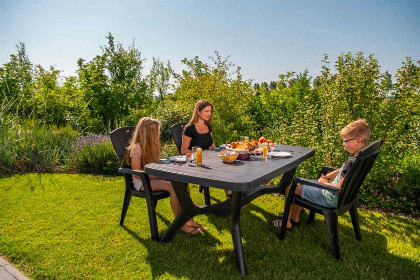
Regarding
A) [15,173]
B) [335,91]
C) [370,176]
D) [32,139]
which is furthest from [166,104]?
[370,176]

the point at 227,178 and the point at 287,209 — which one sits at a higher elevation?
the point at 227,178

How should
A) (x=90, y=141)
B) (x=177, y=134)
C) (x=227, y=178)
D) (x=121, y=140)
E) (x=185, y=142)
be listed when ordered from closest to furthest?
(x=227, y=178), (x=121, y=140), (x=185, y=142), (x=177, y=134), (x=90, y=141)

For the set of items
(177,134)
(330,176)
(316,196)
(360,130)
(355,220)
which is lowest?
(355,220)

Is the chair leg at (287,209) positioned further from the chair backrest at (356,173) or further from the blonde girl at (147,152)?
the blonde girl at (147,152)

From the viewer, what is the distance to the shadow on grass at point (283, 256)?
2.54 m

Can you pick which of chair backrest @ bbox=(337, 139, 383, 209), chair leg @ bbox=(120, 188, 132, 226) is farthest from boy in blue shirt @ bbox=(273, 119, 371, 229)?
chair leg @ bbox=(120, 188, 132, 226)

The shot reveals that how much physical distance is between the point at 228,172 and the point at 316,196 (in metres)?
1.07

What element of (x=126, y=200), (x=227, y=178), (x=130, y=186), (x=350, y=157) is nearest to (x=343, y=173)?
(x=350, y=157)

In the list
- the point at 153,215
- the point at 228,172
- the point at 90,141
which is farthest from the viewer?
the point at 90,141

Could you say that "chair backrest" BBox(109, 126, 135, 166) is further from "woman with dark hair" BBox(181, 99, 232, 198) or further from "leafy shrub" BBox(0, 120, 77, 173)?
"leafy shrub" BBox(0, 120, 77, 173)

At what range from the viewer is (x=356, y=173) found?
8.57 ft

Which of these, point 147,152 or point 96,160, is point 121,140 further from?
point 96,160

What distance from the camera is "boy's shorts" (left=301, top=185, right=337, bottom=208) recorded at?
2.83 meters

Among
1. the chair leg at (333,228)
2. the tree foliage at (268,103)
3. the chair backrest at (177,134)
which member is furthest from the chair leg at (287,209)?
the chair backrest at (177,134)
